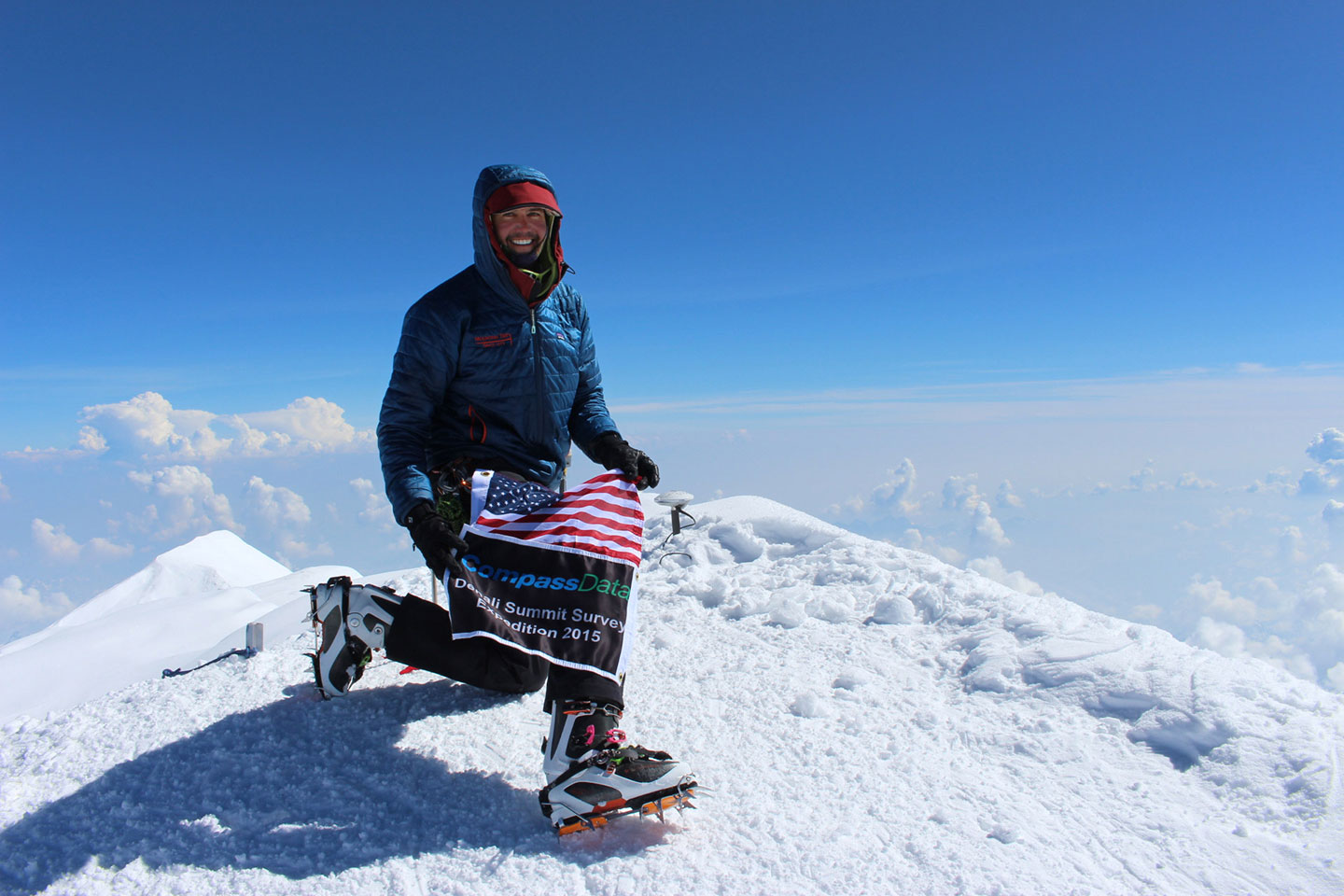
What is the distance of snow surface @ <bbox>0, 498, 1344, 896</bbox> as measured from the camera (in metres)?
2.14

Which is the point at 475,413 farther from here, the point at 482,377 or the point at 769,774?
the point at 769,774

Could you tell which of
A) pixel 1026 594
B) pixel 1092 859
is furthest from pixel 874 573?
pixel 1092 859

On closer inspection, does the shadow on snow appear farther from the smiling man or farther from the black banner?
the black banner

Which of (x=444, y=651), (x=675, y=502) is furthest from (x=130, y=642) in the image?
(x=675, y=502)

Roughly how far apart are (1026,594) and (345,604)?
4.09 m

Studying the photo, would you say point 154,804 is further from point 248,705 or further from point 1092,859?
point 1092,859

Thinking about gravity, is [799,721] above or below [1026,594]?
below

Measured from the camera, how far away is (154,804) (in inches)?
96.7

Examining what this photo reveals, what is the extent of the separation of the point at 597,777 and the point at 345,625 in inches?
57.2

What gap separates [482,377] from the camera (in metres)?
3.16

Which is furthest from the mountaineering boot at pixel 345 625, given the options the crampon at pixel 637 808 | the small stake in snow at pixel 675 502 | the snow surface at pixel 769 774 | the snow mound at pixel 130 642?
the snow mound at pixel 130 642

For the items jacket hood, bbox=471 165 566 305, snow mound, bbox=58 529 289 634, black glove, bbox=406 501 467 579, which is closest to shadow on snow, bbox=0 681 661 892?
black glove, bbox=406 501 467 579

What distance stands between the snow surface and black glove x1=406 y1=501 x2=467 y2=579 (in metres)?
0.84

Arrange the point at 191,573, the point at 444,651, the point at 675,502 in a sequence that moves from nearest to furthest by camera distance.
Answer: the point at 444,651 < the point at 675,502 < the point at 191,573
